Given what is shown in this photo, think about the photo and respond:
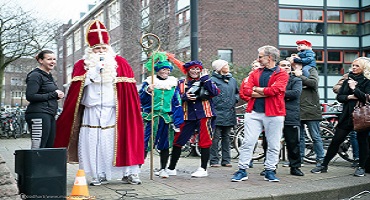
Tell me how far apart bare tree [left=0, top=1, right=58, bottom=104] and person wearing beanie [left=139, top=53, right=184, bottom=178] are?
15389 mm

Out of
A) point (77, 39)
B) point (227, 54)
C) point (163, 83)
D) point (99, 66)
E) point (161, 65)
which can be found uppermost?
point (77, 39)

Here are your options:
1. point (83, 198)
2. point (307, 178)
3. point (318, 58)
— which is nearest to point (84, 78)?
point (83, 198)

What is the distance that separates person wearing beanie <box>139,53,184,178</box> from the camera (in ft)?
26.5

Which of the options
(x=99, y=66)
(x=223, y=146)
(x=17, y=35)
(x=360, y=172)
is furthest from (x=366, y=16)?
(x=99, y=66)

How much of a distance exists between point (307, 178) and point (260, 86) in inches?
67.2

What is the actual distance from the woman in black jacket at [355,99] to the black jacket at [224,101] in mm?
2096

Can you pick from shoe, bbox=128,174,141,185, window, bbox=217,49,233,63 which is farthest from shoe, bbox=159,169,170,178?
window, bbox=217,49,233,63

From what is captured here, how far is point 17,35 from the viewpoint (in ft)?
73.7

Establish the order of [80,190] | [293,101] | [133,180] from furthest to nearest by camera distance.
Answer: [293,101] → [133,180] → [80,190]

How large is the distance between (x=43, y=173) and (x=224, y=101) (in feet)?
16.0

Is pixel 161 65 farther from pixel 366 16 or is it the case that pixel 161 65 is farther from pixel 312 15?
pixel 366 16

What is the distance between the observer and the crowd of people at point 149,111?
7.24 m

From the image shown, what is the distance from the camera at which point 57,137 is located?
746 cm

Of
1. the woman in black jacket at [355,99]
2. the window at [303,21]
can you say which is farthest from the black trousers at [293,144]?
the window at [303,21]
